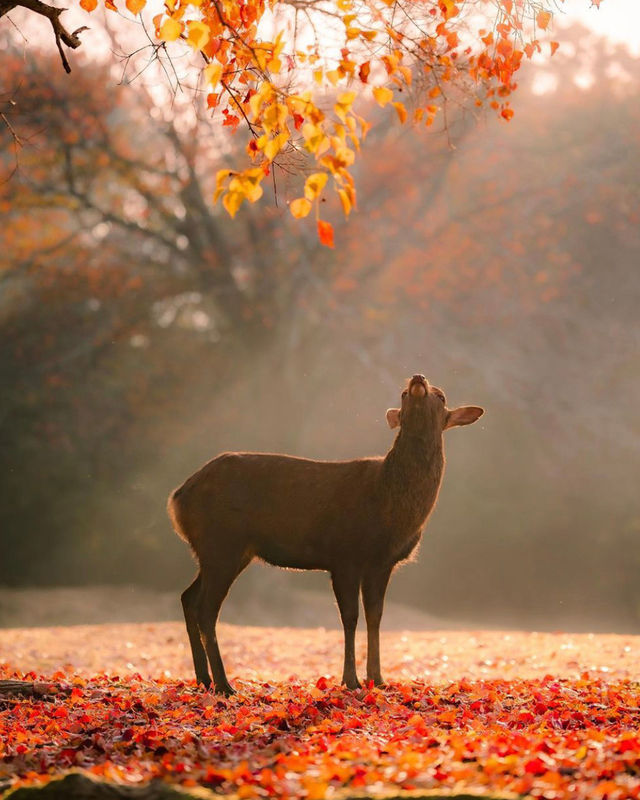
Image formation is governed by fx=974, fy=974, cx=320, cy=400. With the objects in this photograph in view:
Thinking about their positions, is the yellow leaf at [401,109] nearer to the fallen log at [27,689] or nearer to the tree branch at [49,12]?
the tree branch at [49,12]

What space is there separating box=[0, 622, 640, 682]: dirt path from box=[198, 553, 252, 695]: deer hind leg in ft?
7.64

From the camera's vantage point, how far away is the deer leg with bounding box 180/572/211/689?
28.3 feet

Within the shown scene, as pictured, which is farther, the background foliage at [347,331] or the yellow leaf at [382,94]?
the background foliage at [347,331]

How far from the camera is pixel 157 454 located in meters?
23.8

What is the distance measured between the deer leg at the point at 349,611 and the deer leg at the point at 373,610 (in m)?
0.10

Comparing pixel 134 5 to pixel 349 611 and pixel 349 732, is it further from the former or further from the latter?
pixel 349 732

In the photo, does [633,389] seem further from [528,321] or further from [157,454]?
[157,454]

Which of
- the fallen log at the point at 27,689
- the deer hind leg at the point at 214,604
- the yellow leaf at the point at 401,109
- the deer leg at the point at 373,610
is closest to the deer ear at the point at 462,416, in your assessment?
the deer leg at the point at 373,610

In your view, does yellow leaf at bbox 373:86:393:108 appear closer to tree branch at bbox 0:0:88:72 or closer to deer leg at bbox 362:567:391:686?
tree branch at bbox 0:0:88:72

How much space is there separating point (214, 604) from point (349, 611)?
1.18 meters

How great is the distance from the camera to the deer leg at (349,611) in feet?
27.5

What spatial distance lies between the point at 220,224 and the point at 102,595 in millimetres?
9097

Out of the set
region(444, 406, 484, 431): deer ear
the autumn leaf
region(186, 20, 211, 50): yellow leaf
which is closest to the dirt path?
region(444, 406, 484, 431): deer ear

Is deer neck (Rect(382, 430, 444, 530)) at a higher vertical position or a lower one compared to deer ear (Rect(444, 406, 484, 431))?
lower
